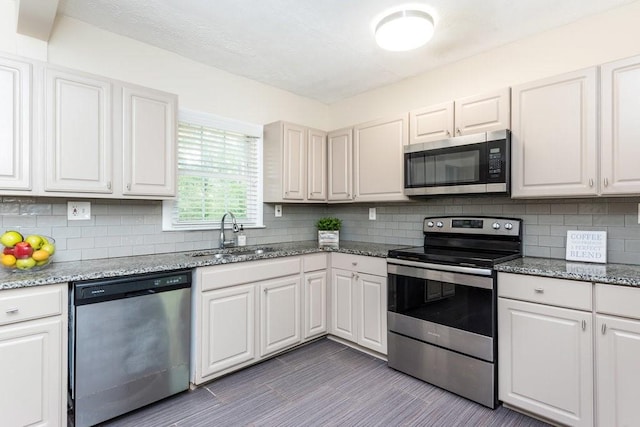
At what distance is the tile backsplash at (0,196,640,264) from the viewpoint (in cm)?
213

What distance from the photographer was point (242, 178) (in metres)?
3.28

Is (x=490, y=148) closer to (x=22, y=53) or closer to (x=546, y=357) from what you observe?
(x=546, y=357)

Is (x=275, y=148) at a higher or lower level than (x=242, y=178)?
higher

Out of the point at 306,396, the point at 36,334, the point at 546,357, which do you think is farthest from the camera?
the point at 306,396

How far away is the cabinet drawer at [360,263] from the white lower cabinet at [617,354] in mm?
1384

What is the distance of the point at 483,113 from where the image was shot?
8.14 feet

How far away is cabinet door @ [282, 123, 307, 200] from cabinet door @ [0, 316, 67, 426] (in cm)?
202

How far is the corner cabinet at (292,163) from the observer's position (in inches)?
128

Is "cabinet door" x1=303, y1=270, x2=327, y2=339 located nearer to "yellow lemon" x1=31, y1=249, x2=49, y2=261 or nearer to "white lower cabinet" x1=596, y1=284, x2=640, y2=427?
"yellow lemon" x1=31, y1=249, x2=49, y2=261

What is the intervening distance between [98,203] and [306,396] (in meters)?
1.99

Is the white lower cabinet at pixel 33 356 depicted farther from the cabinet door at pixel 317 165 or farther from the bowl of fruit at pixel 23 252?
the cabinet door at pixel 317 165

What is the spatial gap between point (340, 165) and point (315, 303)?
1420 mm

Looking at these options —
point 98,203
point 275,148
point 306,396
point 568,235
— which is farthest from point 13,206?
point 568,235

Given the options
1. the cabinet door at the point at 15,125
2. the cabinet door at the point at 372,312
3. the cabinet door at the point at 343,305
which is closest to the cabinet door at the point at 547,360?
the cabinet door at the point at 372,312
